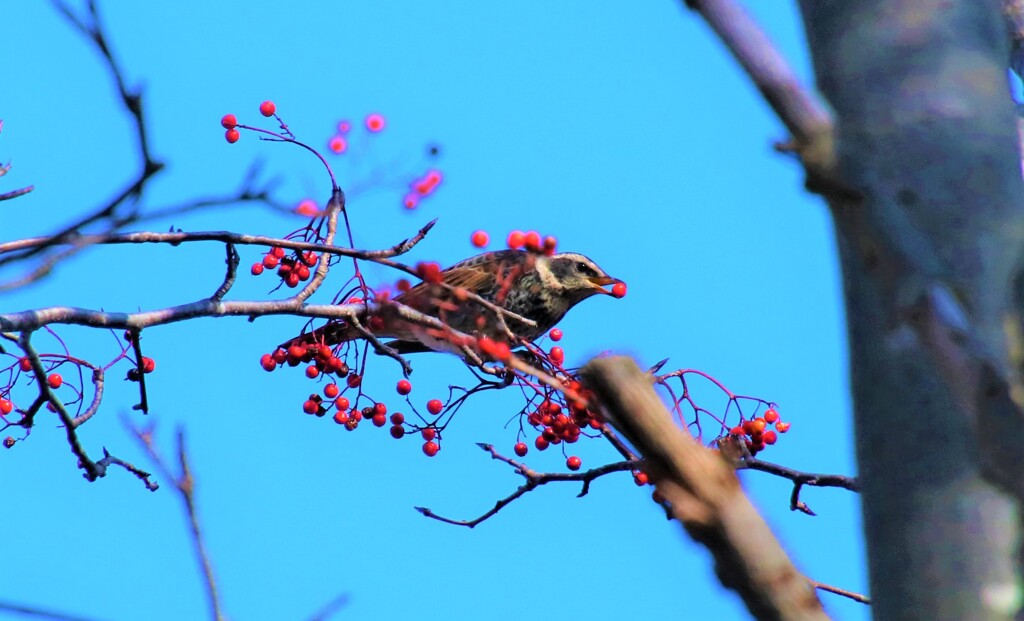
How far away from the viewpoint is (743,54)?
167 cm

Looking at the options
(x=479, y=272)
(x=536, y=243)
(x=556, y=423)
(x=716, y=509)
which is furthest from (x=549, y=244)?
(x=479, y=272)

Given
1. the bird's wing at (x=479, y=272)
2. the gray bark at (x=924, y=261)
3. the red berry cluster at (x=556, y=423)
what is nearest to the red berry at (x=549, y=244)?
the red berry cluster at (x=556, y=423)

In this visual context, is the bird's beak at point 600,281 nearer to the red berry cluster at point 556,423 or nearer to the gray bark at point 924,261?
the red berry cluster at point 556,423

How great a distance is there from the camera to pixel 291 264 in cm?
559

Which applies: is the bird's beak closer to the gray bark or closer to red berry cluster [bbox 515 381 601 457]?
red berry cluster [bbox 515 381 601 457]

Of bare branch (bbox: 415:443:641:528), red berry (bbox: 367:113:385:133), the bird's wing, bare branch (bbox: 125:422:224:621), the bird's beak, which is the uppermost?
the bird's beak

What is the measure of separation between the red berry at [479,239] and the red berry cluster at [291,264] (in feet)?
2.94

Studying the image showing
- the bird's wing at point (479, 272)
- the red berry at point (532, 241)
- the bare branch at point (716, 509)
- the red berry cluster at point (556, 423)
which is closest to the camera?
the bare branch at point (716, 509)

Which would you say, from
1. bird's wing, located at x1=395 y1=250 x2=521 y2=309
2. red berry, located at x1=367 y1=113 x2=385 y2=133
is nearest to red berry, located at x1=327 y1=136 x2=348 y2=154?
red berry, located at x1=367 y1=113 x2=385 y2=133

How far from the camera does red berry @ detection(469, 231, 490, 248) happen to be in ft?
16.3

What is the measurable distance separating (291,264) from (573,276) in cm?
419

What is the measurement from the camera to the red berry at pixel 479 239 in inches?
196

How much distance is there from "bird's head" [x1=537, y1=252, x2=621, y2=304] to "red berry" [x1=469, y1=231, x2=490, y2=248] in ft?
14.3

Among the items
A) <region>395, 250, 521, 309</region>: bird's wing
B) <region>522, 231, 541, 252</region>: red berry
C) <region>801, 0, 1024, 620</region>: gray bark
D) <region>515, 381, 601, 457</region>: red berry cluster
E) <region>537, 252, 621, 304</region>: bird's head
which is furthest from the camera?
<region>537, 252, 621, 304</region>: bird's head
